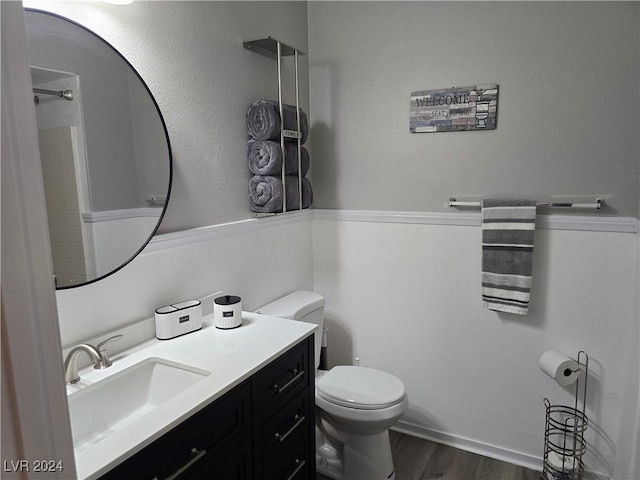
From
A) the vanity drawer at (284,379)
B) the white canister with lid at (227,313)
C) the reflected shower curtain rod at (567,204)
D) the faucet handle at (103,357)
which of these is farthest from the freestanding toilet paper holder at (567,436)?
the faucet handle at (103,357)

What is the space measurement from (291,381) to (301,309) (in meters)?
0.59

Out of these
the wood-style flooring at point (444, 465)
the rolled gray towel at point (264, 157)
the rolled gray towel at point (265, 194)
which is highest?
the rolled gray towel at point (264, 157)

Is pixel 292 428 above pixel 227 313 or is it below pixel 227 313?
below

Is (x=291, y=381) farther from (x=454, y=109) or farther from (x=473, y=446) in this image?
(x=454, y=109)

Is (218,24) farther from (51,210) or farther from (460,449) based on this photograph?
(460,449)

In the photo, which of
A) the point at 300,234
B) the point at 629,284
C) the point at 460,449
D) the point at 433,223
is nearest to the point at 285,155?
the point at 300,234

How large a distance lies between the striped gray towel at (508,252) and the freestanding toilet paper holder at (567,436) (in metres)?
0.40

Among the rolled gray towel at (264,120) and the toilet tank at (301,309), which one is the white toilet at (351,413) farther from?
the rolled gray towel at (264,120)

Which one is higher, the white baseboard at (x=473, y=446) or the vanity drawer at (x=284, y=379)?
the vanity drawer at (x=284, y=379)

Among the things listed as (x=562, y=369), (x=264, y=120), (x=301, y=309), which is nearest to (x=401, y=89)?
(x=264, y=120)

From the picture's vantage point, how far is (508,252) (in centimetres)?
205

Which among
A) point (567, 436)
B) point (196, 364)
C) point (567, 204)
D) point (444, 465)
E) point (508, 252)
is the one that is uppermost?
point (567, 204)

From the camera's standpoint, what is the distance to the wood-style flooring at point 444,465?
7.09 ft

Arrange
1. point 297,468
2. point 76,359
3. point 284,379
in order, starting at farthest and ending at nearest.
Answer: point 297,468
point 284,379
point 76,359
